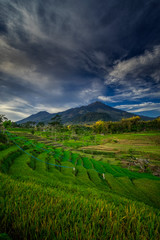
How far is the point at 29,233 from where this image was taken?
572 mm

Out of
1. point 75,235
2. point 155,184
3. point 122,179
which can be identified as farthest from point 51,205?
point 155,184

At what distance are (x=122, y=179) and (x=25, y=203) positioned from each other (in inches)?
720

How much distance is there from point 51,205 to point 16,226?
0.34 meters

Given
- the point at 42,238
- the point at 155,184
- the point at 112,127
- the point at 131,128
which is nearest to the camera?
the point at 42,238

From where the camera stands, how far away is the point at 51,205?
2.87 feet

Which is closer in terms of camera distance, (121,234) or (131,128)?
(121,234)

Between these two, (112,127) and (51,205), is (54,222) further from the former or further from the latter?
(112,127)

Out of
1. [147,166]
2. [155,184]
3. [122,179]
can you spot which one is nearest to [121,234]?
[122,179]

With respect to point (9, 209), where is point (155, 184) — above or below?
below

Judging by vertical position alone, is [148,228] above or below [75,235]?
below

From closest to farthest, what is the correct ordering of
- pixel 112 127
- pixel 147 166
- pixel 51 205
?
pixel 51 205 → pixel 147 166 → pixel 112 127

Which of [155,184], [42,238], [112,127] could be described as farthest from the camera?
[112,127]

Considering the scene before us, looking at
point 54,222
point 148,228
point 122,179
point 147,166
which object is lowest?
point 147,166

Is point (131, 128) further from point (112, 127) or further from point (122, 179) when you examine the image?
point (122, 179)
